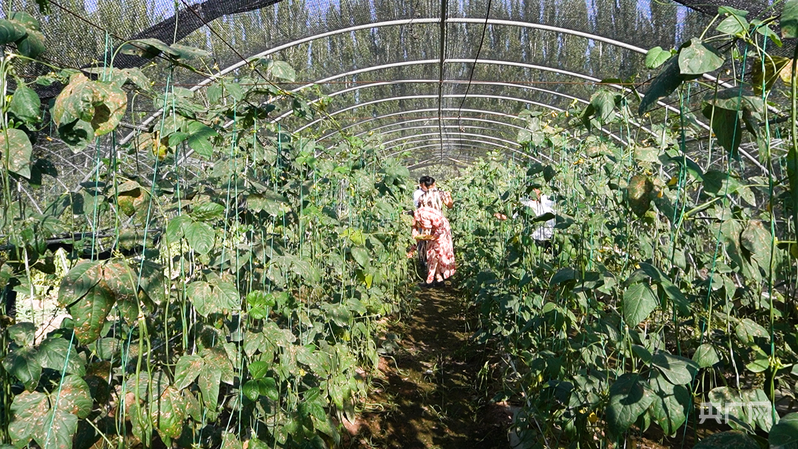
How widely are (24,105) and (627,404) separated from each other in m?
1.76

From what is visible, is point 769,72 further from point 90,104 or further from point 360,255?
point 360,255

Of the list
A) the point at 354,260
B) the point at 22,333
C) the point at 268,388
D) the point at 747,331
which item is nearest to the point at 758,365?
the point at 747,331

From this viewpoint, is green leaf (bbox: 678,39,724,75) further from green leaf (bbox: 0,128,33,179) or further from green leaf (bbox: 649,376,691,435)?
green leaf (bbox: 0,128,33,179)

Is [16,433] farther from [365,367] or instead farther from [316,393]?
[365,367]

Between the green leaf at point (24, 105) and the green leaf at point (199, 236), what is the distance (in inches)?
19.1

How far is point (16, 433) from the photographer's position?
4.52ft

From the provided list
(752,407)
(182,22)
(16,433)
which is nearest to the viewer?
(16,433)

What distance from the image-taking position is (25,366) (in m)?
1.45

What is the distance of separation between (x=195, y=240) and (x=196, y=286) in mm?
177

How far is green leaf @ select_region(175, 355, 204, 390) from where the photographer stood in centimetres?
157

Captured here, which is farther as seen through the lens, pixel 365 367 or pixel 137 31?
pixel 137 31

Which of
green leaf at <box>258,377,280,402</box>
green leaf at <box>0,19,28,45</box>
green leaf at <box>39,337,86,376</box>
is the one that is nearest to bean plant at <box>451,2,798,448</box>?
green leaf at <box>258,377,280,402</box>

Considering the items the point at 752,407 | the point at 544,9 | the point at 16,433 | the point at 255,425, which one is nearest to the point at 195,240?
the point at 16,433

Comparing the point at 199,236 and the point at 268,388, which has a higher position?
the point at 199,236
